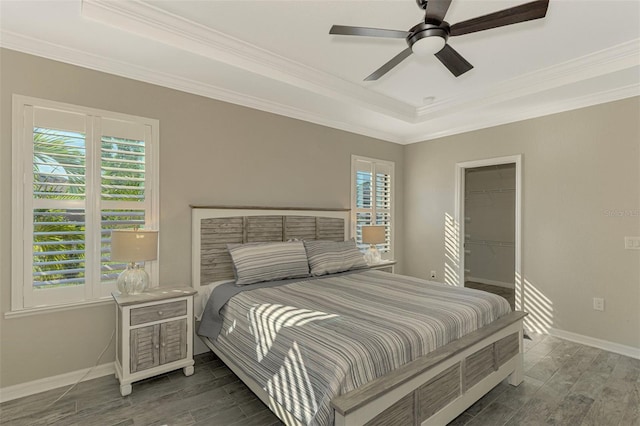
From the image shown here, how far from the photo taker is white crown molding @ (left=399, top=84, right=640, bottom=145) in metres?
3.15

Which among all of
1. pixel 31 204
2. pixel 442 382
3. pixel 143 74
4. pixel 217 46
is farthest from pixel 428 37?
pixel 31 204

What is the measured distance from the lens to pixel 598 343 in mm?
3262

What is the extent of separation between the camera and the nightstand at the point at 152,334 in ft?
7.65

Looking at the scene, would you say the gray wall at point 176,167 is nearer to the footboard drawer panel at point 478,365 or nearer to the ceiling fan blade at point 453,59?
the ceiling fan blade at point 453,59

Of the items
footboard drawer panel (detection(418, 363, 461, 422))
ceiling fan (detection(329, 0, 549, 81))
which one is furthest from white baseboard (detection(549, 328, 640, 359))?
ceiling fan (detection(329, 0, 549, 81))

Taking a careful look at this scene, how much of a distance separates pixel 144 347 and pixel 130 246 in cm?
78

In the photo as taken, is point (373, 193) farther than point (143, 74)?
Yes

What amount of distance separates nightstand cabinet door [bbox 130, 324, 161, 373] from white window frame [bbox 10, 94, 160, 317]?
20.4 inches

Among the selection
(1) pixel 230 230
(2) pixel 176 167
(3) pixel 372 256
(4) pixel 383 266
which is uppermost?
(2) pixel 176 167

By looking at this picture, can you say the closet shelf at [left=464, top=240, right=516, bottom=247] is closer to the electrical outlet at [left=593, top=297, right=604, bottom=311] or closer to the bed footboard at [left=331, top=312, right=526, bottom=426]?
the electrical outlet at [left=593, top=297, right=604, bottom=311]

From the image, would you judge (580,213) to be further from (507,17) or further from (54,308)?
(54,308)

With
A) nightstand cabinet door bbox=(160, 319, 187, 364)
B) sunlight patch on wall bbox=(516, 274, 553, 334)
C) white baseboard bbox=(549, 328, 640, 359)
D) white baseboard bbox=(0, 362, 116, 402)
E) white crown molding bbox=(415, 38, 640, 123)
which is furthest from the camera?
sunlight patch on wall bbox=(516, 274, 553, 334)

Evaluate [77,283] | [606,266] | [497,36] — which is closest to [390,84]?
[497,36]

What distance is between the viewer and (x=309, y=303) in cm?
227
